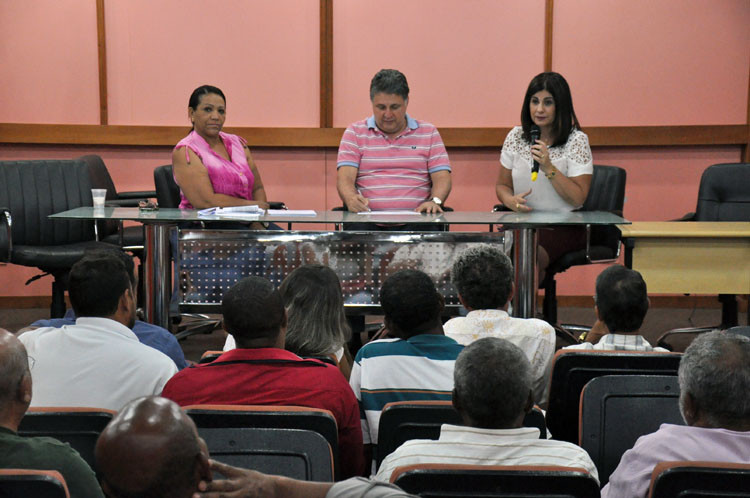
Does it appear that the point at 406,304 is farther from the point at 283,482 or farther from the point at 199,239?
the point at 199,239

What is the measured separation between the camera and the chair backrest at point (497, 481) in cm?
145

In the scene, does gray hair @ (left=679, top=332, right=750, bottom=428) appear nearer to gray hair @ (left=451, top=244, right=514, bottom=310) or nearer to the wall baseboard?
gray hair @ (left=451, top=244, right=514, bottom=310)

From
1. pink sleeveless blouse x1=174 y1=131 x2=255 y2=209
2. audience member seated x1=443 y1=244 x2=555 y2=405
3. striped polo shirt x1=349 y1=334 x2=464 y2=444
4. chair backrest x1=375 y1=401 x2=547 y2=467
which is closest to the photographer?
chair backrest x1=375 y1=401 x2=547 y2=467

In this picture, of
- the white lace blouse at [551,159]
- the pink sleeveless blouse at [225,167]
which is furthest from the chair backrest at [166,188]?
the white lace blouse at [551,159]

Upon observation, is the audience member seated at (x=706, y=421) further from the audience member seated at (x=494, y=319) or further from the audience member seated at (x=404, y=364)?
the audience member seated at (x=494, y=319)

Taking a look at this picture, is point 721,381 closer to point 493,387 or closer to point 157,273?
point 493,387

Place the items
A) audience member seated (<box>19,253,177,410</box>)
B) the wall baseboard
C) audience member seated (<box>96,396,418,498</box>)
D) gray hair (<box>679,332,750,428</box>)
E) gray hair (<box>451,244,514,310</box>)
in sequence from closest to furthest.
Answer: audience member seated (<box>96,396,418,498</box>)
gray hair (<box>679,332,750,428</box>)
audience member seated (<box>19,253,177,410</box>)
gray hair (<box>451,244,514,310</box>)
the wall baseboard

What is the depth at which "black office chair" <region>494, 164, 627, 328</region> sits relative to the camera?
4.62 metres

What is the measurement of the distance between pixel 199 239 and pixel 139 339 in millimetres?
1459

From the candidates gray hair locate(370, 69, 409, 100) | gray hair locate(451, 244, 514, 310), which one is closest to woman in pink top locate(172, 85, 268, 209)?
gray hair locate(370, 69, 409, 100)

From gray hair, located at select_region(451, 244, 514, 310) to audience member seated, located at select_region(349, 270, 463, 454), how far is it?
38cm

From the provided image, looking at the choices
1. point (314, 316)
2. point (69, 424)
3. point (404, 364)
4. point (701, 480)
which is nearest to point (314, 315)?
point (314, 316)

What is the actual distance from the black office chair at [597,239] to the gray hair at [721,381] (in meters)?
2.65

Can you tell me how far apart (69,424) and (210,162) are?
9.29ft
